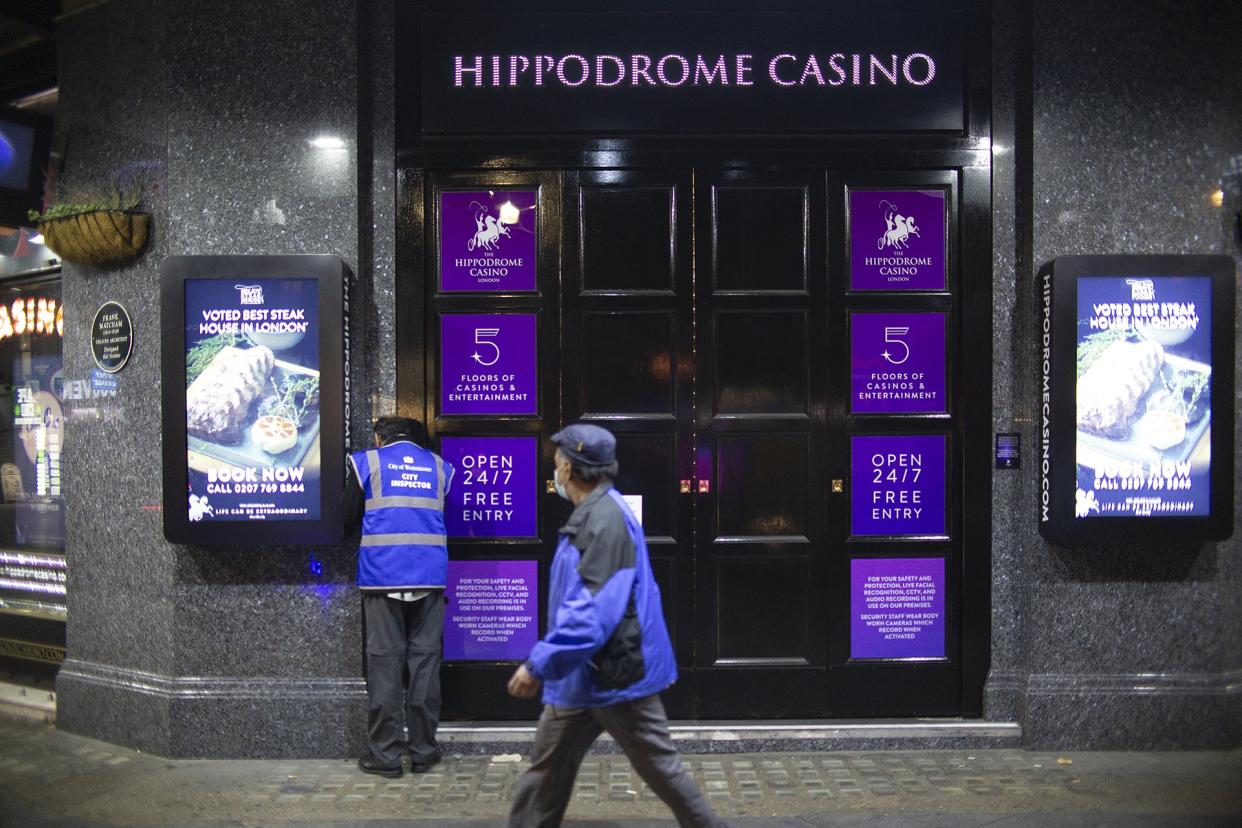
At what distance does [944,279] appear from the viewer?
5.62 m

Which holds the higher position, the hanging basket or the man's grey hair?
the hanging basket

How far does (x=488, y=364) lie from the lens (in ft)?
18.3

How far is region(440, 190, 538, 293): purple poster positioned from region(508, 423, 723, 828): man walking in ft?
7.24

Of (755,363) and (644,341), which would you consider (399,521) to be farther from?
(755,363)

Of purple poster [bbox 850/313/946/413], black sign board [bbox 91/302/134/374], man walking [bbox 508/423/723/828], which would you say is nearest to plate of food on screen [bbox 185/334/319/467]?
black sign board [bbox 91/302/134/374]

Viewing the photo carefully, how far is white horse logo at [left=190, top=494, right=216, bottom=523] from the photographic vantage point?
5211mm

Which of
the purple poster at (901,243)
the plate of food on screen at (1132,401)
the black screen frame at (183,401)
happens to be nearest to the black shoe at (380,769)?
the black screen frame at (183,401)

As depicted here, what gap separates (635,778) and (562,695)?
71.1 inches

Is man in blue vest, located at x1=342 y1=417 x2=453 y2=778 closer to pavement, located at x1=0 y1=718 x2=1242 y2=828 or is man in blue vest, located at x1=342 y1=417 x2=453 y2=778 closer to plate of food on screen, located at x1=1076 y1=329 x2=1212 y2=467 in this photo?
pavement, located at x1=0 y1=718 x2=1242 y2=828

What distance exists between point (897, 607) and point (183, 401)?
4427 millimetres

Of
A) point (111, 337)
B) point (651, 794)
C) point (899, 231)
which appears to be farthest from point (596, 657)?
point (111, 337)

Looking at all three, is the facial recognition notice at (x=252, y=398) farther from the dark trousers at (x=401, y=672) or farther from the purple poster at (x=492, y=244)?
the purple poster at (x=492, y=244)

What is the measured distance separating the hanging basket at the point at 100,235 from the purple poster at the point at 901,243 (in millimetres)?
4367

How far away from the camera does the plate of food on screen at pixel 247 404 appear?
523 cm
